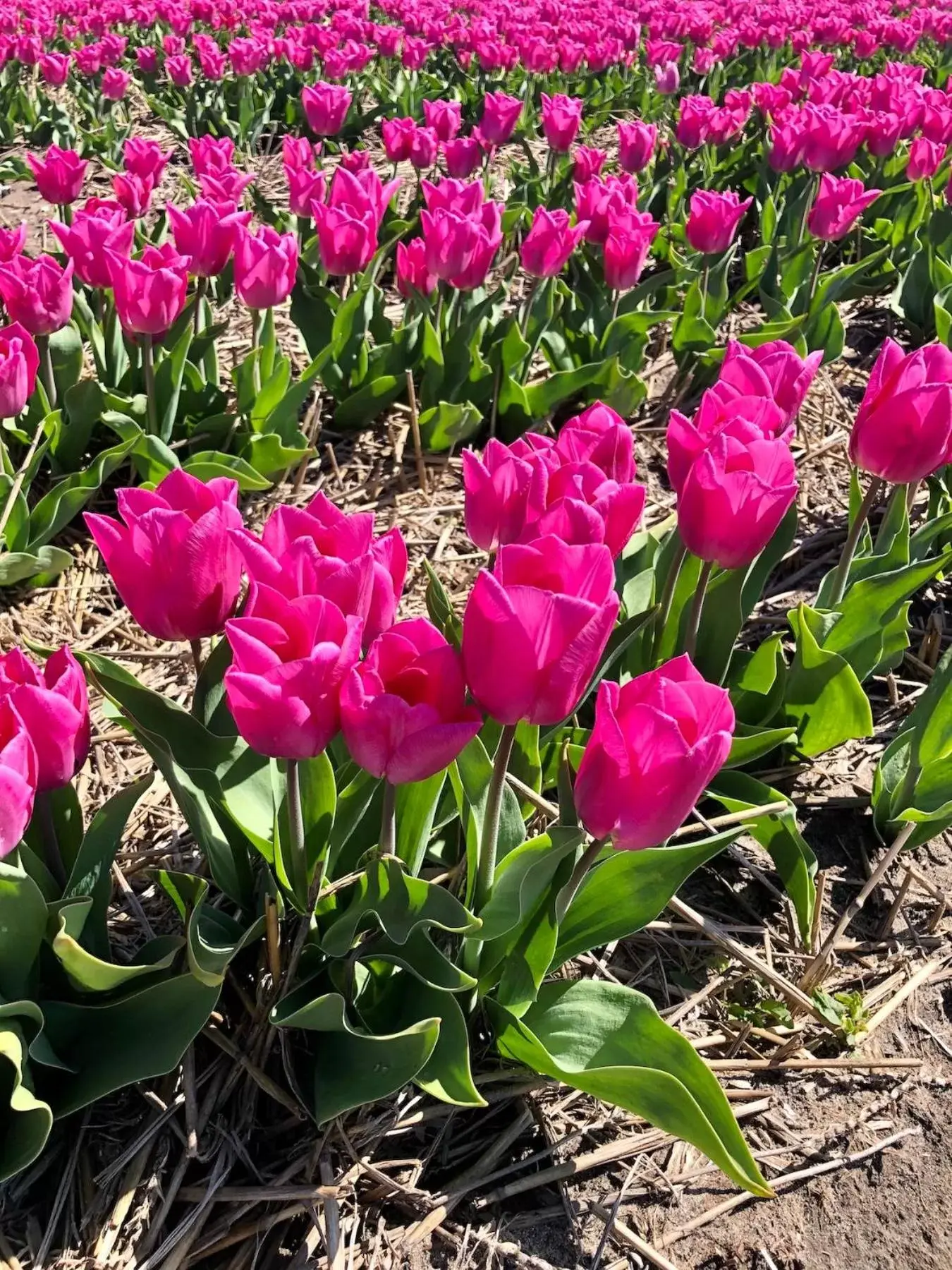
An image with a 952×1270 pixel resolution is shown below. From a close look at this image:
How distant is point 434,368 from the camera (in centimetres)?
281

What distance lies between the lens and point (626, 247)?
2.69 m

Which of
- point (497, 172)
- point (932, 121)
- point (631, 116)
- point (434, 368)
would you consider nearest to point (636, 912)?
point (434, 368)

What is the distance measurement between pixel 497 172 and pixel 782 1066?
17.5ft

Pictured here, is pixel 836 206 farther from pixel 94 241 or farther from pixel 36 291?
pixel 36 291

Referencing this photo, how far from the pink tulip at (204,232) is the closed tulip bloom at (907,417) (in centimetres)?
152

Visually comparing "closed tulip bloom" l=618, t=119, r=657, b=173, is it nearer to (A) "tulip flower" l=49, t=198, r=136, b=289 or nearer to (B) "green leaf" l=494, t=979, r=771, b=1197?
(A) "tulip flower" l=49, t=198, r=136, b=289

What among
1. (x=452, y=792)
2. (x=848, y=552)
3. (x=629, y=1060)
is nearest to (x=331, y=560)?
(x=452, y=792)

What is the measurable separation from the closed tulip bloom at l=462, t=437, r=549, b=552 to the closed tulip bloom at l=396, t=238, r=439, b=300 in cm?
154

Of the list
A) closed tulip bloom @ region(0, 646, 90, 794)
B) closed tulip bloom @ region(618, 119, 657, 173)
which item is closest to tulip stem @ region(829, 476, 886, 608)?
closed tulip bloom @ region(0, 646, 90, 794)

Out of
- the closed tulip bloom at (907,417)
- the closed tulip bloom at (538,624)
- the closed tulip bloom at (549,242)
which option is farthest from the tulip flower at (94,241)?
the closed tulip bloom at (538,624)

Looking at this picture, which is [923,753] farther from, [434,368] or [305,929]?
[434,368]

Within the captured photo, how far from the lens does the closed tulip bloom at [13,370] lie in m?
1.92

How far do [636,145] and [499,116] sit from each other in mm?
539

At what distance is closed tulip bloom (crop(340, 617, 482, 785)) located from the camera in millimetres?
958
